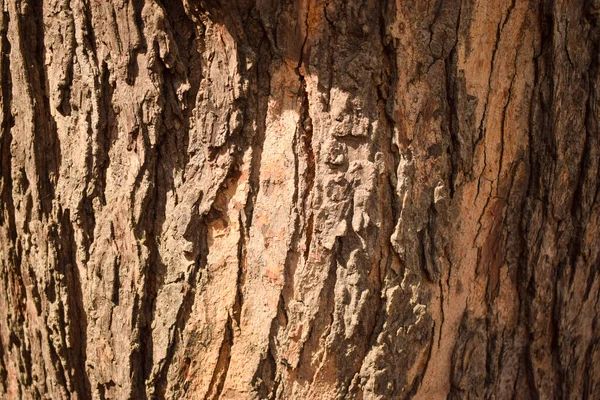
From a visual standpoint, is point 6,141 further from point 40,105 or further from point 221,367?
point 221,367

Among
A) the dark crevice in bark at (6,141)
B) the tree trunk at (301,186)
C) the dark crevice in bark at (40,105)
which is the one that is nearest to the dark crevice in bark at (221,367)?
the tree trunk at (301,186)

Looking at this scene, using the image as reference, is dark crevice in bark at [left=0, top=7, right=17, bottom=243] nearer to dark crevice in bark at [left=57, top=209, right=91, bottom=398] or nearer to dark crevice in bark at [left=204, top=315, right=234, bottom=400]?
dark crevice in bark at [left=57, top=209, right=91, bottom=398]

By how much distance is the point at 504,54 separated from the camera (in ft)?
5.43

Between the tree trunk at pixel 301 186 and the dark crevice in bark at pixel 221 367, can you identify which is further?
the dark crevice in bark at pixel 221 367

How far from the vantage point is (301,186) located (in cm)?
160

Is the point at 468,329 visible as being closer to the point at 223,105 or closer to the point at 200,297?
the point at 200,297

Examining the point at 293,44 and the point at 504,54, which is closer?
the point at 293,44

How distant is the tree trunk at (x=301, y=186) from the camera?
1576 millimetres

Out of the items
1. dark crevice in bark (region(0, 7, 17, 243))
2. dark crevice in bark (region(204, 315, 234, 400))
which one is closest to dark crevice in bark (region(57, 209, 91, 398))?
dark crevice in bark (region(0, 7, 17, 243))

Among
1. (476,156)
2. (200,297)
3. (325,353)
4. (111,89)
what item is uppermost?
(111,89)

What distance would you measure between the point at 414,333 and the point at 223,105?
809 millimetres

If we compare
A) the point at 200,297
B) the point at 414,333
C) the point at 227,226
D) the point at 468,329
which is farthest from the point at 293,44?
the point at 468,329

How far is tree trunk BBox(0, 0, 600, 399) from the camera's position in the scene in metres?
1.58

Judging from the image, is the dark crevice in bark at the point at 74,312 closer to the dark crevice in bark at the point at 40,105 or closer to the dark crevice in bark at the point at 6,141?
the dark crevice in bark at the point at 40,105
